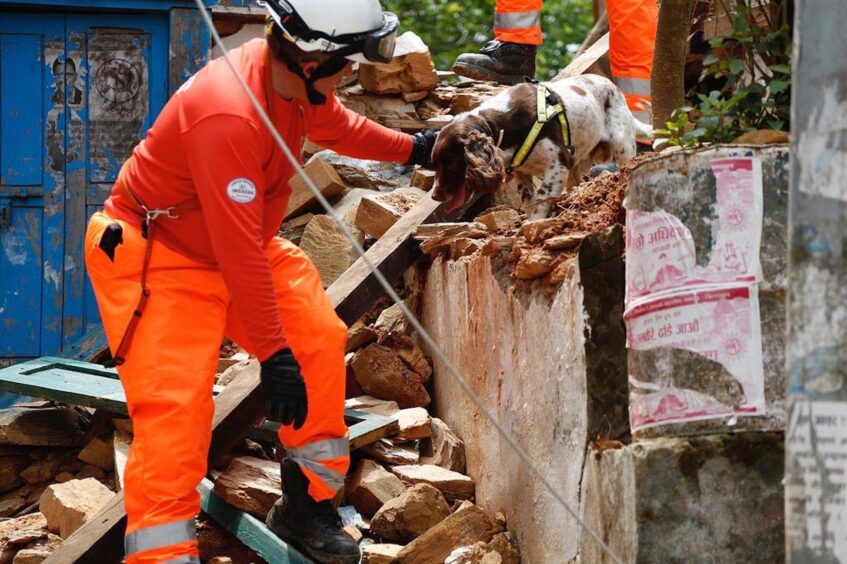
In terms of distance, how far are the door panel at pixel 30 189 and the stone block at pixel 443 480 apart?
3.49 metres

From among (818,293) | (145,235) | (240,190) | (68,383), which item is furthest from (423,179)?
(818,293)

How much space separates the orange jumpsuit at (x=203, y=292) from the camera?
385cm

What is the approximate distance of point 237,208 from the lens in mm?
3842

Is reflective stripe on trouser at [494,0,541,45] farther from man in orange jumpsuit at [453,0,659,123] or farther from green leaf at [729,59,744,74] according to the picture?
green leaf at [729,59,744,74]

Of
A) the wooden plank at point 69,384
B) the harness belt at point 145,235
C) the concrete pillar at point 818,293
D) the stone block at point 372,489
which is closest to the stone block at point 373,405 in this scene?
the stone block at point 372,489

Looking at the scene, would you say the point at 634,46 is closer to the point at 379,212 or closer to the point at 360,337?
the point at 379,212

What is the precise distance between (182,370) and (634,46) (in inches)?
188

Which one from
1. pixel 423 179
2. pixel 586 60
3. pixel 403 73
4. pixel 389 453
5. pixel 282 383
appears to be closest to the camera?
pixel 282 383

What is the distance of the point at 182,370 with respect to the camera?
13.0ft

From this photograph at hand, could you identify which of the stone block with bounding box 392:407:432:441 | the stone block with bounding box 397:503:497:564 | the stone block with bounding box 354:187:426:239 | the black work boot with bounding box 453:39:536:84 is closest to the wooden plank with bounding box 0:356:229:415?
the stone block with bounding box 392:407:432:441

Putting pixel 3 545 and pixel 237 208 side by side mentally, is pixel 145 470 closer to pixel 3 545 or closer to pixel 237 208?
pixel 237 208

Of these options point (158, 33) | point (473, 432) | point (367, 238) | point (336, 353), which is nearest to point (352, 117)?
point (336, 353)

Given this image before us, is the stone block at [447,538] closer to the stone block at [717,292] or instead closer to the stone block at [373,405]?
the stone block at [373,405]

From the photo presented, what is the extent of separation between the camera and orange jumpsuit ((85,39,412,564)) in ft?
12.6
